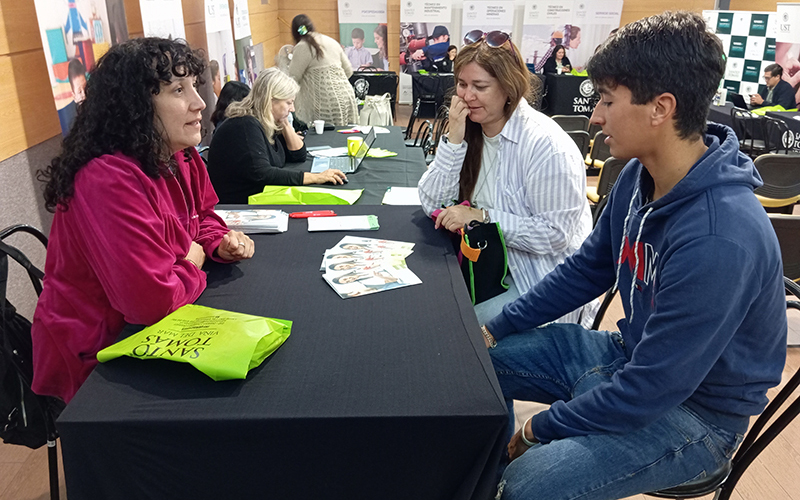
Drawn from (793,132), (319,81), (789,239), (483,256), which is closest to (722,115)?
(793,132)

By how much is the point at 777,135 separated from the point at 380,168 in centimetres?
397

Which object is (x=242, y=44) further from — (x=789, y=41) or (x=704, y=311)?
(x=789, y=41)

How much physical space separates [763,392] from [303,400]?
884 mm

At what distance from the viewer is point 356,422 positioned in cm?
90

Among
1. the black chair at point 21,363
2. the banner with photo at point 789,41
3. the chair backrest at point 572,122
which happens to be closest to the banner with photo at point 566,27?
the banner with photo at point 789,41

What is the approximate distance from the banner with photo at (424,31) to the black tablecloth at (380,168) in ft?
17.6

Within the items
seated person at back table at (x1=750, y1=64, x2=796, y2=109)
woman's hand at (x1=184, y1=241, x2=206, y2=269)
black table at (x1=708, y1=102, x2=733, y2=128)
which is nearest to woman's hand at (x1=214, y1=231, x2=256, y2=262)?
woman's hand at (x1=184, y1=241, x2=206, y2=269)

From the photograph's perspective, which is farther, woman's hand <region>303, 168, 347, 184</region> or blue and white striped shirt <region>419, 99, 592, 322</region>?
woman's hand <region>303, 168, 347, 184</region>

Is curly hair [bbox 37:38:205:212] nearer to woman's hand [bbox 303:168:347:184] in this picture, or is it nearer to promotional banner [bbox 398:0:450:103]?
woman's hand [bbox 303:168:347:184]

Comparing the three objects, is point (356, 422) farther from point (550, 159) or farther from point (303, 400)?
point (550, 159)

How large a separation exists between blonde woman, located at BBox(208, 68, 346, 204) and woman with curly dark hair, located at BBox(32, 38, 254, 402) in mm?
1216

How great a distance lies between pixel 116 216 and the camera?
115 centimetres

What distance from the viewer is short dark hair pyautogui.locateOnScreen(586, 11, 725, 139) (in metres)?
1.01

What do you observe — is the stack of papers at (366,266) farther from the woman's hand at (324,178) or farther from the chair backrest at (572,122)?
the chair backrest at (572,122)
